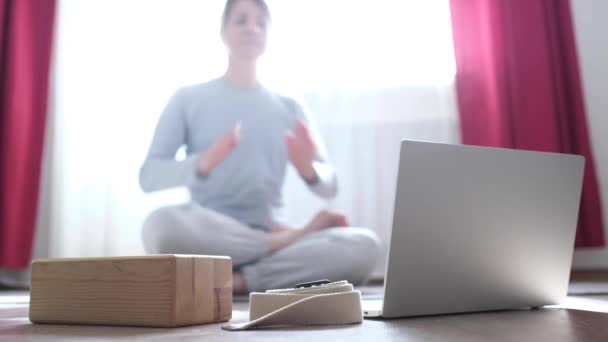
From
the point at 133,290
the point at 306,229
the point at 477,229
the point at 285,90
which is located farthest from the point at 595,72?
the point at 133,290

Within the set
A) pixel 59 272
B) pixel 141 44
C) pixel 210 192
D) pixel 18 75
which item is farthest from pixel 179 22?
pixel 59 272

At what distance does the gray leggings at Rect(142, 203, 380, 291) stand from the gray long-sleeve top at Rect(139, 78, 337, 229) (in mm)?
151

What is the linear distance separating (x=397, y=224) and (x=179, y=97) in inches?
58.2

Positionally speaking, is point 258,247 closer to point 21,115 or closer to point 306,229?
point 306,229

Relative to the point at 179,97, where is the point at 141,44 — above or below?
above

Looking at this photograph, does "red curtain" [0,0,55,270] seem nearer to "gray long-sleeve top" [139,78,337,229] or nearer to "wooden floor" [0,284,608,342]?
"gray long-sleeve top" [139,78,337,229]

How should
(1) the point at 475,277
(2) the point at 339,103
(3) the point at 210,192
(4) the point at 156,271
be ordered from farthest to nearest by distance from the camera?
(2) the point at 339,103 → (3) the point at 210,192 → (1) the point at 475,277 → (4) the point at 156,271

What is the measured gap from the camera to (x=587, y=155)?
2311 mm

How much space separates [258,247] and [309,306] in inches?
45.3

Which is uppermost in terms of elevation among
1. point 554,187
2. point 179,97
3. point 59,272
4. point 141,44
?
point 141,44

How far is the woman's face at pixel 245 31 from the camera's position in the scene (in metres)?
2.16

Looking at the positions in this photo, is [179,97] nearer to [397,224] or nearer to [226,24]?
[226,24]

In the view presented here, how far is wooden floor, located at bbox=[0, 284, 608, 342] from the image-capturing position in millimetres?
670

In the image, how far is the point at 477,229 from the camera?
89cm
